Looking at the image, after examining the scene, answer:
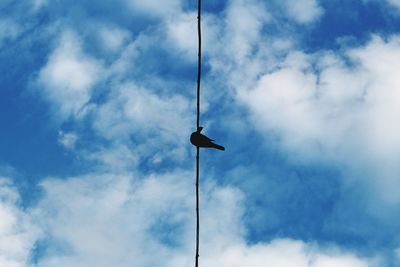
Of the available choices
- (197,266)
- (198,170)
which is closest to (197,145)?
(198,170)

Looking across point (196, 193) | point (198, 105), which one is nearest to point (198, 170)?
point (196, 193)

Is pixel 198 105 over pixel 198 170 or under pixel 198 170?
over

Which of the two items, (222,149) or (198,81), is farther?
(222,149)

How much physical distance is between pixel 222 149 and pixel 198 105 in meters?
3.21

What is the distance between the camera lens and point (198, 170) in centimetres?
1223

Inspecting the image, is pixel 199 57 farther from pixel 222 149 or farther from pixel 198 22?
pixel 222 149

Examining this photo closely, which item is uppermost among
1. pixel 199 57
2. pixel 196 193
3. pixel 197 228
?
pixel 199 57

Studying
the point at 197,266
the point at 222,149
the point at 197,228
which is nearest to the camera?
the point at 197,266

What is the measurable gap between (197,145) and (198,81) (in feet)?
5.93

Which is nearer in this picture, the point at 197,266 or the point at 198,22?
the point at 197,266

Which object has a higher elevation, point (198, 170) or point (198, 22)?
point (198, 22)

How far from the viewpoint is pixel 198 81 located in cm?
1198

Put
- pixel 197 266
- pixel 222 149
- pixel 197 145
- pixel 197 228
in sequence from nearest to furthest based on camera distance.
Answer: pixel 197 266, pixel 197 228, pixel 197 145, pixel 222 149

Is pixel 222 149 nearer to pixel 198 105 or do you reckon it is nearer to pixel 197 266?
pixel 198 105
